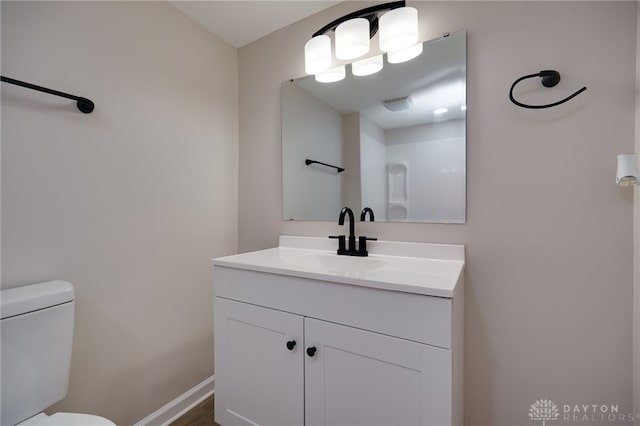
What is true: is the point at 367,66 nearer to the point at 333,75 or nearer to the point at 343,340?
the point at 333,75

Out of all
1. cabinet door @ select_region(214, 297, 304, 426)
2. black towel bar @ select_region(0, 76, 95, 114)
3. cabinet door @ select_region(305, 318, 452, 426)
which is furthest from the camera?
cabinet door @ select_region(214, 297, 304, 426)

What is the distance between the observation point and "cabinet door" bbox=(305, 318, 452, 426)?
0.78m

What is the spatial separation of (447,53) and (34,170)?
169cm

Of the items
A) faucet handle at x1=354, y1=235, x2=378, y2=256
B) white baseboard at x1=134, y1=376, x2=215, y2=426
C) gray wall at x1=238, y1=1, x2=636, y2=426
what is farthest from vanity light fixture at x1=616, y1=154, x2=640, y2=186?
white baseboard at x1=134, y1=376, x2=215, y2=426

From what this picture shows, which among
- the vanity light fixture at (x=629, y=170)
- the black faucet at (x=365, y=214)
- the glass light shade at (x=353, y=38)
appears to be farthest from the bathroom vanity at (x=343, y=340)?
the glass light shade at (x=353, y=38)

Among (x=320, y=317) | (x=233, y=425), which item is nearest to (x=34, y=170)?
(x=320, y=317)

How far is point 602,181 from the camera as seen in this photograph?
941 millimetres

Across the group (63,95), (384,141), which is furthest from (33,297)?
(384,141)

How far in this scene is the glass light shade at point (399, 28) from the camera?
1.15m

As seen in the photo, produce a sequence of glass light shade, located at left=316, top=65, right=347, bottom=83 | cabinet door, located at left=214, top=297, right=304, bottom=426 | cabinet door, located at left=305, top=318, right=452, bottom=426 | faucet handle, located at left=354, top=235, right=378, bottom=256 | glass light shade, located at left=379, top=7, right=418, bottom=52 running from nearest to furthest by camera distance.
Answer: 1. cabinet door, located at left=305, top=318, right=452, bottom=426
2. cabinet door, located at left=214, top=297, right=304, bottom=426
3. glass light shade, located at left=379, top=7, right=418, bottom=52
4. faucet handle, located at left=354, top=235, right=378, bottom=256
5. glass light shade, located at left=316, top=65, right=347, bottom=83

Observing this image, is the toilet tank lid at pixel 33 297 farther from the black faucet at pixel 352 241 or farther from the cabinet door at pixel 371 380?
the black faucet at pixel 352 241

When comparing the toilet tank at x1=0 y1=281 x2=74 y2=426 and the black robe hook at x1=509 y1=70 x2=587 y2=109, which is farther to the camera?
the black robe hook at x1=509 y1=70 x2=587 y2=109

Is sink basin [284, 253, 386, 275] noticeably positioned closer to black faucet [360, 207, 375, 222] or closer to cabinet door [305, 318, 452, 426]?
black faucet [360, 207, 375, 222]

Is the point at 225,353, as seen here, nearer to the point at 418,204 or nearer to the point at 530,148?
the point at 418,204
